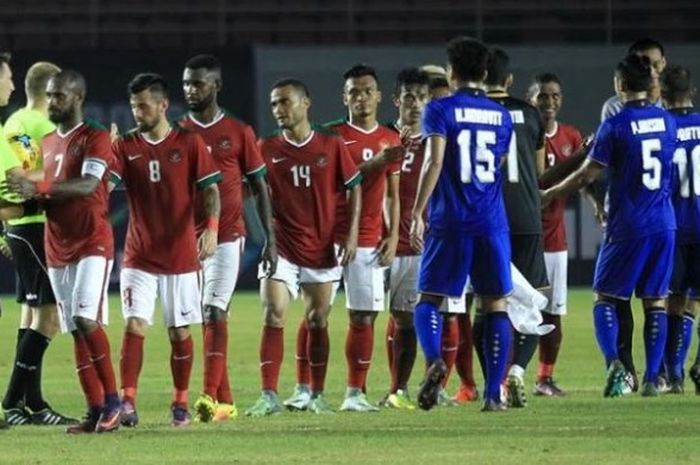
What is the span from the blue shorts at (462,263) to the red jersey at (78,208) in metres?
1.79

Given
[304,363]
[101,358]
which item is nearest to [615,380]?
[304,363]

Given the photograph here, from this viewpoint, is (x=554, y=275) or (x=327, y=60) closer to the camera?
(x=554, y=275)

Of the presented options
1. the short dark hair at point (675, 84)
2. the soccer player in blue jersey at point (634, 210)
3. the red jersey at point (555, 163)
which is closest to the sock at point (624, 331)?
the soccer player in blue jersey at point (634, 210)

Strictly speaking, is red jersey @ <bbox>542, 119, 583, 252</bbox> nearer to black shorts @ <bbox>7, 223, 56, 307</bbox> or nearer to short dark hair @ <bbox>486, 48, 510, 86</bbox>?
short dark hair @ <bbox>486, 48, 510, 86</bbox>

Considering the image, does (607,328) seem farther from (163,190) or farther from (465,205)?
(163,190)

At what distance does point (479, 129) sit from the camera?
1149 centimetres

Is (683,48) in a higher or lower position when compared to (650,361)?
higher

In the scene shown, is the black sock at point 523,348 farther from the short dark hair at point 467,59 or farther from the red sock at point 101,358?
the red sock at point 101,358

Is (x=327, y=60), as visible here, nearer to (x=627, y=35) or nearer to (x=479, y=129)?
(x=627, y=35)

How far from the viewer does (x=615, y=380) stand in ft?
42.0

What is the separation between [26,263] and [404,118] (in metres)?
2.55

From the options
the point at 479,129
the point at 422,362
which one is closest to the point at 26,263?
the point at 479,129

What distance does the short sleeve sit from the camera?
37.4ft

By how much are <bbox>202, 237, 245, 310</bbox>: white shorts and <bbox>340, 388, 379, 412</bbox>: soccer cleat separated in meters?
1.03
